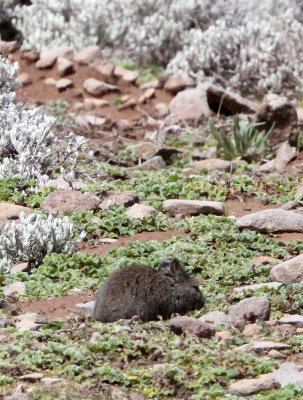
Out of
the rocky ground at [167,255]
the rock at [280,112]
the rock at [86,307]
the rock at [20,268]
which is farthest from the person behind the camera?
the rock at [280,112]

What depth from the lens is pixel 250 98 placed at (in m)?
14.6

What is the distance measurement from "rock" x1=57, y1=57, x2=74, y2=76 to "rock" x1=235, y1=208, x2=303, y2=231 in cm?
736

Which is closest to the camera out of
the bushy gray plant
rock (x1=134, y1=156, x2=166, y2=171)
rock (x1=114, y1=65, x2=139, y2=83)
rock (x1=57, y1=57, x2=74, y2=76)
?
the bushy gray plant

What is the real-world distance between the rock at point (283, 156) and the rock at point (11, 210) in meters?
3.61

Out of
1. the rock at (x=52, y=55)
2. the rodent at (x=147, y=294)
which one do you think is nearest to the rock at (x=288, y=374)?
the rodent at (x=147, y=294)

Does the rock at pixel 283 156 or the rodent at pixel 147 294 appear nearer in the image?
the rodent at pixel 147 294

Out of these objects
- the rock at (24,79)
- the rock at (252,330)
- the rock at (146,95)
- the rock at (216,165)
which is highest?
the rock at (252,330)

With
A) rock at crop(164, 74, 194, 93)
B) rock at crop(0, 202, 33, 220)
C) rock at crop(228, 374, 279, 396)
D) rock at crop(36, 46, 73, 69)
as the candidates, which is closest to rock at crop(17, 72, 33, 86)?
rock at crop(36, 46, 73, 69)

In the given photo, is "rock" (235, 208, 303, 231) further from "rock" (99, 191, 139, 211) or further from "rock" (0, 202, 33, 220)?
"rock" (0, 202, 33, 220)

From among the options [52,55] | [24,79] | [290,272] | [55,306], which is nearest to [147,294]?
[55,306]

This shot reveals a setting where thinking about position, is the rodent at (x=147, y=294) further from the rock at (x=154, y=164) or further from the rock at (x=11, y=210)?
the rock at (x=154, y=164)

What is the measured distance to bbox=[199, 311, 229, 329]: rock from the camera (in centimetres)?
579

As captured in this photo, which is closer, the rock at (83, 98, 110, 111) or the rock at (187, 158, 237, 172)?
the rock at (187, 158, 237, 172)

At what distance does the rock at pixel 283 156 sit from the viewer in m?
10.8
